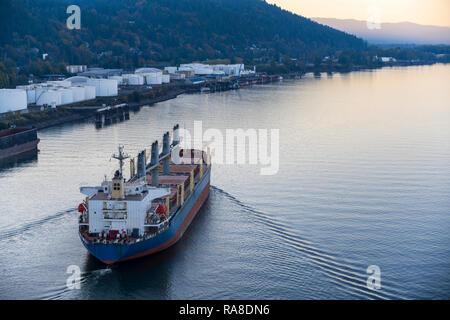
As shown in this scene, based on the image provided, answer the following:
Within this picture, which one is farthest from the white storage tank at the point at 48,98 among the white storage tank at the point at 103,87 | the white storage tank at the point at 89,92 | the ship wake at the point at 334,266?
the ship wake at the point at 334,266

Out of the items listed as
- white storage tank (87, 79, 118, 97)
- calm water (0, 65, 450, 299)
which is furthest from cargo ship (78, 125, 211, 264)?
white storage tank (87, 79, 118, 97)

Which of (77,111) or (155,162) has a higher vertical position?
(77,111)

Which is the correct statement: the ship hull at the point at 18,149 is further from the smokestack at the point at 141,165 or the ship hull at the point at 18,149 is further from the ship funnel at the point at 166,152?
the smokestack at the point at 141,165

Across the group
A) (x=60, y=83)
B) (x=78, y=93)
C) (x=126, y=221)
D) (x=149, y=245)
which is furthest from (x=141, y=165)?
(x=60, y=83)

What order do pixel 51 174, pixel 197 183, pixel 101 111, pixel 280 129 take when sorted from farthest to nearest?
pixel 101 111, pixel 280 129, pixel 51 174, pixel 197 183

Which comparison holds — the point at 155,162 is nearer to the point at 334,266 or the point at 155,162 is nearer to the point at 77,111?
the point at 334,266
